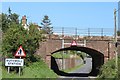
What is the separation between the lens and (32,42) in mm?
32938

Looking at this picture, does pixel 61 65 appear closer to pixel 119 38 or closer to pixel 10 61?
pixel 119 38

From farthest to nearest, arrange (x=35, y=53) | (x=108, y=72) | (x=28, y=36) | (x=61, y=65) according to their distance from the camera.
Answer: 1. (x=61, y=65)
2. (x=35, y=53)
3. (x=28, y=36)
4. (x=108, y=72)

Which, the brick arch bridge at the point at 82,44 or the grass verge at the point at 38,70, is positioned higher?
the brick arch bridge at the point at 82,44

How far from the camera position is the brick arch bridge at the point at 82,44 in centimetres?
3853

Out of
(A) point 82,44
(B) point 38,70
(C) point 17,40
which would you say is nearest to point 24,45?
(C) point 17,40

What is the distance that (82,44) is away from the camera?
38875 millimetres

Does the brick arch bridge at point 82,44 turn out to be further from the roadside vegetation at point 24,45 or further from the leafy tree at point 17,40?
the leafy tree at point 17,40

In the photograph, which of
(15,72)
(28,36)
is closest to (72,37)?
(28,36)

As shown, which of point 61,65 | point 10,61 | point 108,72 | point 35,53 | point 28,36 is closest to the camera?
point 10,61

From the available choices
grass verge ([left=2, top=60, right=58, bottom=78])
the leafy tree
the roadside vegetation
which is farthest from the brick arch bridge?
the leafy tree

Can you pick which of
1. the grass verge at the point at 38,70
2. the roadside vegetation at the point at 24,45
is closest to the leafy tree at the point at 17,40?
the roadside vegetation at the point at 24,45

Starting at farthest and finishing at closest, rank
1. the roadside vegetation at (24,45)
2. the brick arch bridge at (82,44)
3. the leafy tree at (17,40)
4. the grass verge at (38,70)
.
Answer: the brick arch bridge at (82,44) < the leafy tree at (17,40) < the roadside vegetation at (24,45) < the grass verge at (38,70)

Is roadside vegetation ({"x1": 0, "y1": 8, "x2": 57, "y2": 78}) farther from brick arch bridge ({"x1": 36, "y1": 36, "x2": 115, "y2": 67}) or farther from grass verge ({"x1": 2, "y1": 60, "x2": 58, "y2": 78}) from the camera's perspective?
brick arch bridge ({"x1": 36, "y1": 36, "x2": 115, "y2": 67})

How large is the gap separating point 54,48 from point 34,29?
587 centimetres
